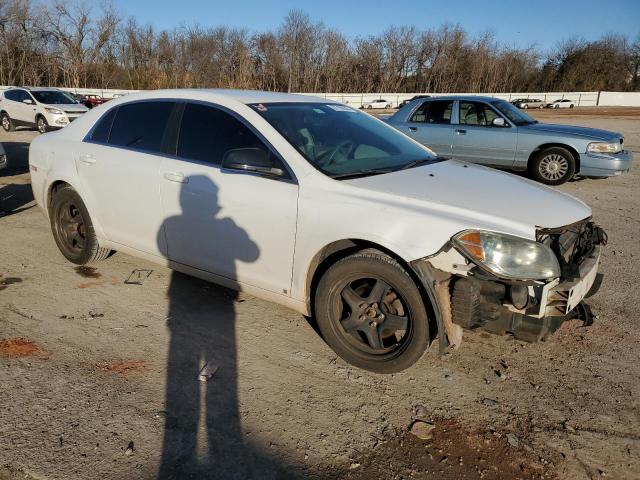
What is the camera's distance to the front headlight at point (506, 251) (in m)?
2.80

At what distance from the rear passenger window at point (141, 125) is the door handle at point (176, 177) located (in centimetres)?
33

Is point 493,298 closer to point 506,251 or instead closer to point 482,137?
point 506,251

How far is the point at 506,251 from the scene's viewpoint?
282cm

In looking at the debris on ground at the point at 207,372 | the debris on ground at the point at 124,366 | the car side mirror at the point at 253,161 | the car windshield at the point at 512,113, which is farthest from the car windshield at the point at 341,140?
the car windshield at the point at 512,113

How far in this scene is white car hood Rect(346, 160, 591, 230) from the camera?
296 cm

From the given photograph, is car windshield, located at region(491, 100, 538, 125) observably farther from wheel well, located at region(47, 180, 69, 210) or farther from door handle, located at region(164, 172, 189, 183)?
wheel well, located at region(47, 180, 69, 210)

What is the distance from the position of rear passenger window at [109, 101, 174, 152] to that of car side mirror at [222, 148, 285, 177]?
98 centimetres

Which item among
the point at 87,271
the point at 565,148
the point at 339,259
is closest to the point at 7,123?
the point at 87,271

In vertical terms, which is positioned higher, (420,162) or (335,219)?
(420,162)

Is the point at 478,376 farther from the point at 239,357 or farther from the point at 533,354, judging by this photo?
the point at 239,357

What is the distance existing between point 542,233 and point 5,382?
3302 millimetres

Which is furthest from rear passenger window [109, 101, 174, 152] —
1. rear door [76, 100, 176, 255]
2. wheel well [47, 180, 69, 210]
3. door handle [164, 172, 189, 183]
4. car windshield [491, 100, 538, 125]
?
car windshield [491, 100, 538, 125]

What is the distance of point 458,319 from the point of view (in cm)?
289

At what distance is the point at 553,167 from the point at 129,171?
8.17 m
